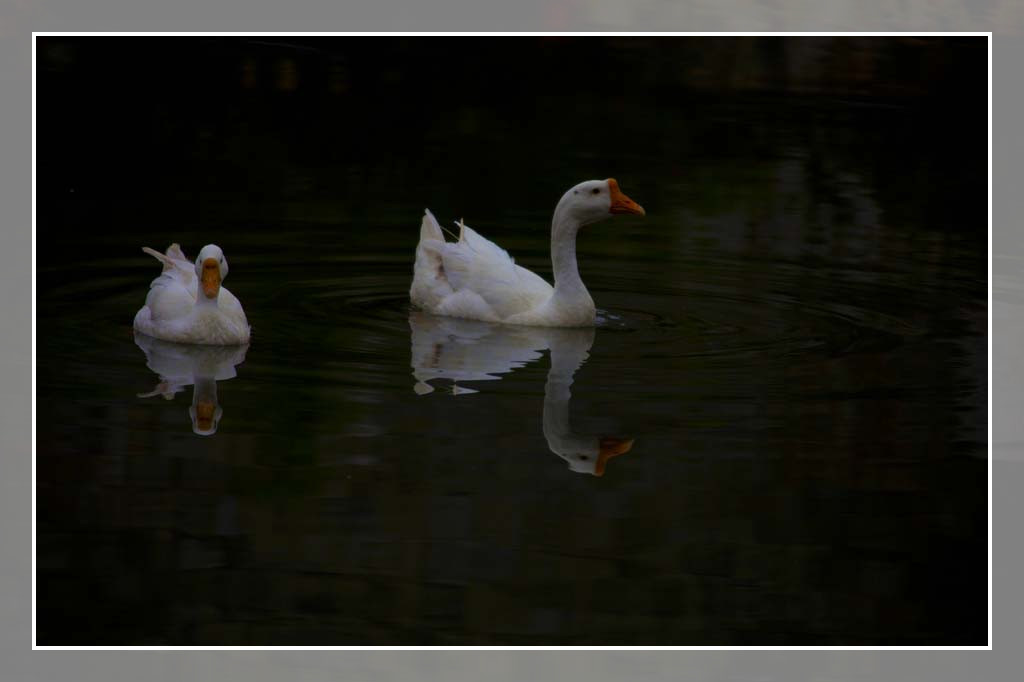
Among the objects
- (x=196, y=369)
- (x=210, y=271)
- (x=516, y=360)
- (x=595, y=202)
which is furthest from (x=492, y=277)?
(x=196, y=369)

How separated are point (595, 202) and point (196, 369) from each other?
121 inches

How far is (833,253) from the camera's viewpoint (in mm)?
15031

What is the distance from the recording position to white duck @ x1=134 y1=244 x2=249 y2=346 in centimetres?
1147

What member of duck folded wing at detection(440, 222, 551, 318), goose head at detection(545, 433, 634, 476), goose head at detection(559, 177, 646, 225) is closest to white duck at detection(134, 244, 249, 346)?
duck folded wing at detection(440, 222, 551, 318)

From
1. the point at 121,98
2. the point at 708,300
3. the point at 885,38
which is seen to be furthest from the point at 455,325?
the point at 885,38

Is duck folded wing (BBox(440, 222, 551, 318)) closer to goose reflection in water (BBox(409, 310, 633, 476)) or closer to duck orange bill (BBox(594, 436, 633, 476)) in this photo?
goose reflection in water (BBox(409, 310, 633, 476))

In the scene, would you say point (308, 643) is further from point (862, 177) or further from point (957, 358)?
point (862, 177)

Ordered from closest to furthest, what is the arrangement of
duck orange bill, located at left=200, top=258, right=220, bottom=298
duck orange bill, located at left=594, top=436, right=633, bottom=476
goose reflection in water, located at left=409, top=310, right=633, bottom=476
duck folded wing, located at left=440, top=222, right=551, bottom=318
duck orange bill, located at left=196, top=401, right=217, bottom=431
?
1. duck orange bill, located at left=594, top=436, right=633, bottom=476
2. goose reflection in water, located at left=409, top=310, right=633, bottom=476
3. duck orange bill, located at left=196, top=401, right=217, bottom=431
4. duck orange bill, located at left=200, top=258, right=220, bottom=298
5. duck folded wing, located at left=440, top=222, right=551, bottom=318

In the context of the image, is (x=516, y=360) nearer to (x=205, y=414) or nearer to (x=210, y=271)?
(x=210, y=271)

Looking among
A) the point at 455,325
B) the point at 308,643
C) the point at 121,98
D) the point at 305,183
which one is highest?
the point at 121,98

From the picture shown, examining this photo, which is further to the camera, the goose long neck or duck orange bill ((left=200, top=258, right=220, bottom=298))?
the goose long neck

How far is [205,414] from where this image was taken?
33.0 feet

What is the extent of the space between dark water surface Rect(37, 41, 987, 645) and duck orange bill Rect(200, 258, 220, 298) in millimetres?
389

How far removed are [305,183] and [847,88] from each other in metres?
8.12
